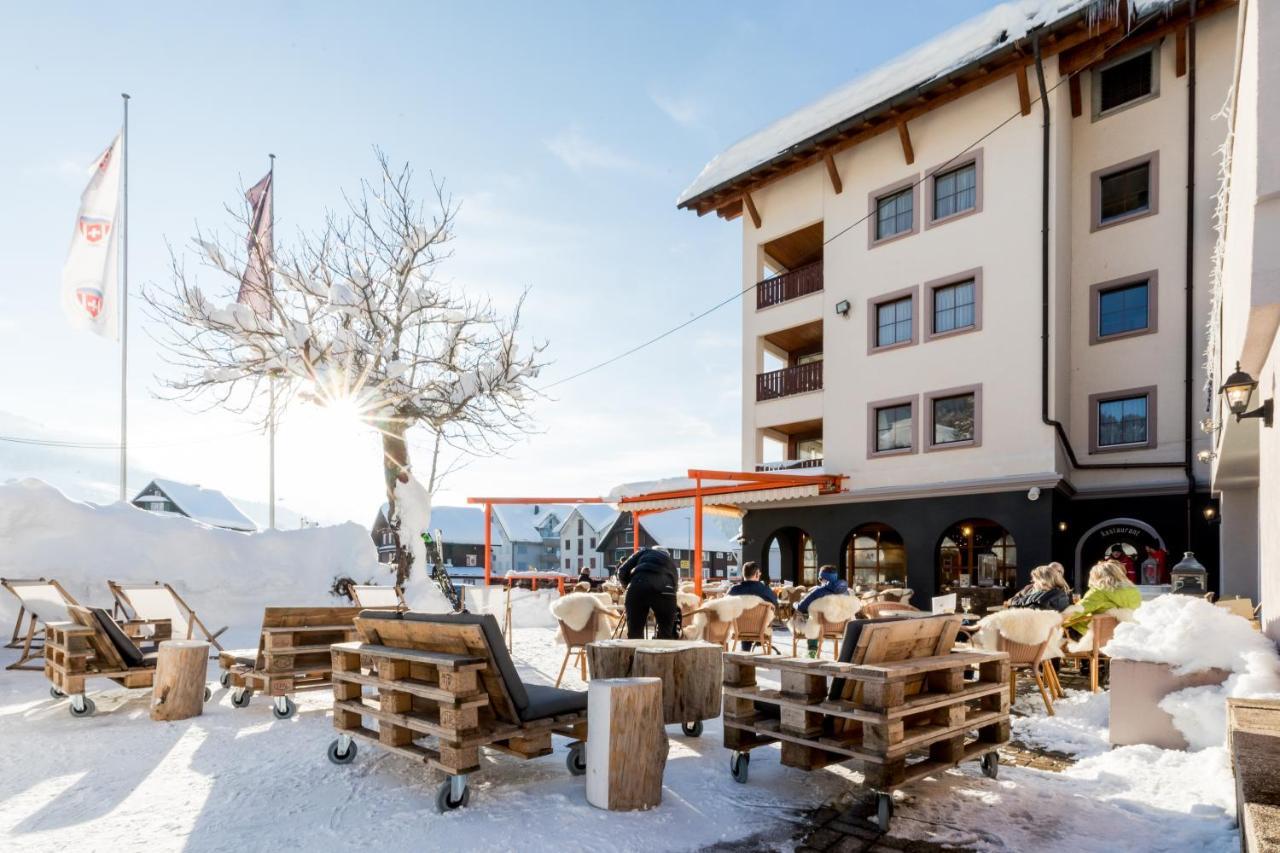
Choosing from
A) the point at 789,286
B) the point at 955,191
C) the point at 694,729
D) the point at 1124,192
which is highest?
the point at 955,191

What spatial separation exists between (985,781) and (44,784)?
5.59 meters

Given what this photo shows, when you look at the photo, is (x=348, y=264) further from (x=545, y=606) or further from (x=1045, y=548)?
(x=1045, y=548)

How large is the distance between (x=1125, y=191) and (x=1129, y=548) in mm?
6920

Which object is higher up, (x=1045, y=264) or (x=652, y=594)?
(x=1045, y=264)

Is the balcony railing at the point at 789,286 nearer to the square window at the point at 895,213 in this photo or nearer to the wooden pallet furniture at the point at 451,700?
the square window at the point at 895,213

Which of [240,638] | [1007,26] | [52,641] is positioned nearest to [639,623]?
[52,641]

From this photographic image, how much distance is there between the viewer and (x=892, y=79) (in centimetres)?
1644

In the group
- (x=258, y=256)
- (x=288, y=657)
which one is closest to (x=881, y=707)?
(x=288, y=657)

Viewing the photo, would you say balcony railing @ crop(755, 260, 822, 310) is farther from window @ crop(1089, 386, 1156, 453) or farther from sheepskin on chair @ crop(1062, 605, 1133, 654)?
sheepskin on chair @ crop(1062, 605, 1133, 654)

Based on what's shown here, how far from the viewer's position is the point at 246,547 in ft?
44.7

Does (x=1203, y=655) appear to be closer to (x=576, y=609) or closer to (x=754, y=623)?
(x=754, y=623)

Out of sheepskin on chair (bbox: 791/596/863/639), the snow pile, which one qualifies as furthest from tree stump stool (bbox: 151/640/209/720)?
the snow pile

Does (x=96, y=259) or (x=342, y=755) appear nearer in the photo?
(x=342, y=755)

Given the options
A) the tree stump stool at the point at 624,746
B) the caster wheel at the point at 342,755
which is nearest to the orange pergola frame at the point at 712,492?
the caster wheel at the point at 342,755
